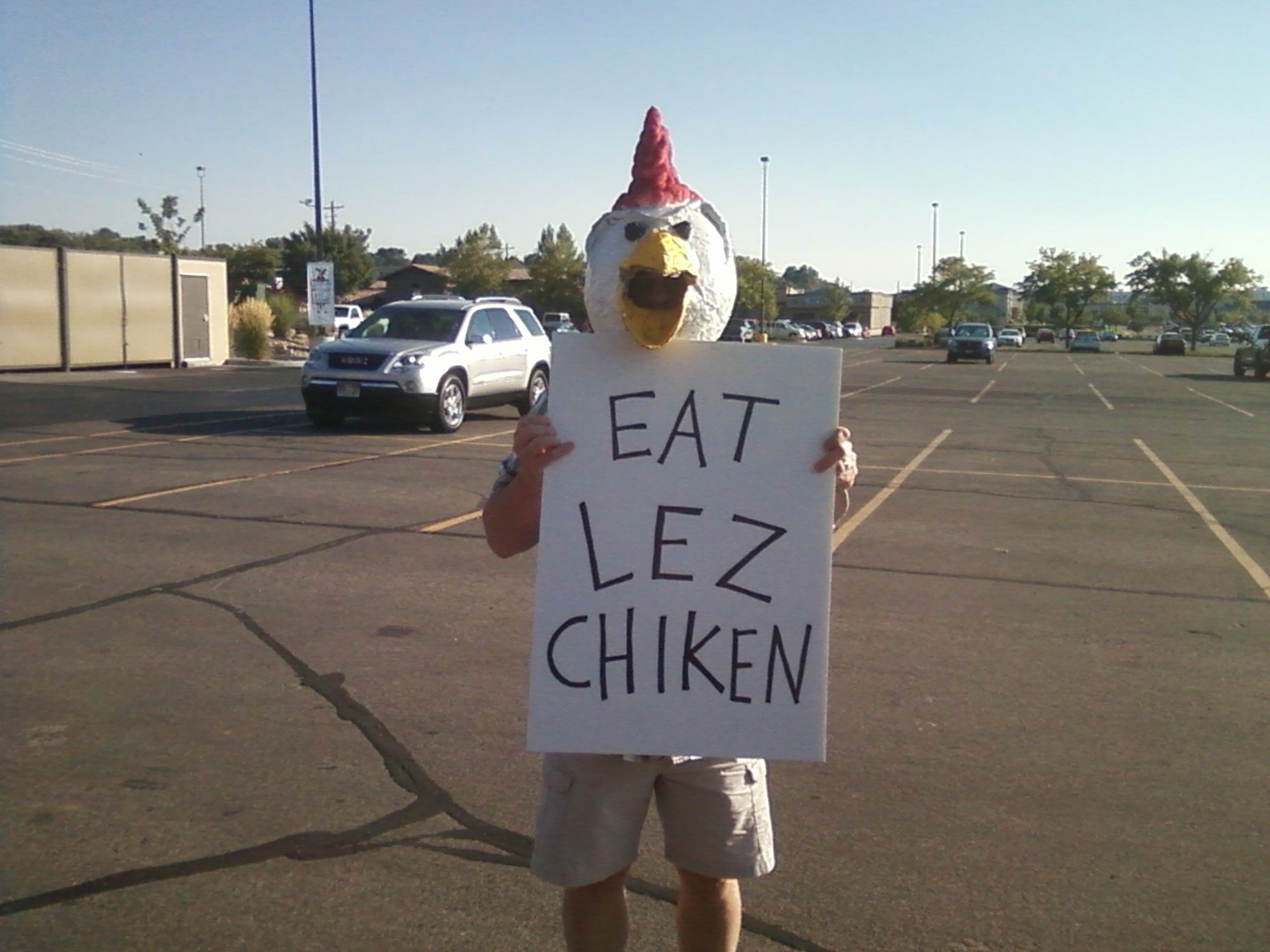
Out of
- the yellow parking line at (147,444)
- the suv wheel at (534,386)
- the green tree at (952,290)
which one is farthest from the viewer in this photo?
the green tree at (952,290)

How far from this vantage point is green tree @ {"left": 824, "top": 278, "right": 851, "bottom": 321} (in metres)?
116

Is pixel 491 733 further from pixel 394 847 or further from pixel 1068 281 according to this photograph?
pixel 1068 281

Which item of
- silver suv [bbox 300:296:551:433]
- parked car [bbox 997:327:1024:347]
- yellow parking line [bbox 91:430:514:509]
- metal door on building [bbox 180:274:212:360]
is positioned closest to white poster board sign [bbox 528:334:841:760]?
yellow parking line [bbox 91:430:514:509]

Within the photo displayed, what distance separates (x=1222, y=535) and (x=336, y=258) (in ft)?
228

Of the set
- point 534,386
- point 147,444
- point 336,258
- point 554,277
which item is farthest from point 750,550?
point 336,258

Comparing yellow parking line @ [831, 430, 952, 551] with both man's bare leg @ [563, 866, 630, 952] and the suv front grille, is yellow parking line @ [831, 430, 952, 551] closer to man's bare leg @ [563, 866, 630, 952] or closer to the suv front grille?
man's bare leg @ [563, 866, 630, 952]

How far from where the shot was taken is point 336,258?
239 feet

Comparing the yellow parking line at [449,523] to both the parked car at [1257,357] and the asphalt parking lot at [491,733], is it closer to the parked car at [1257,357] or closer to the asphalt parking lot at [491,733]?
the asphalt parking lot at [491,733]

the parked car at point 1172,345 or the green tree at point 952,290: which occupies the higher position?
the green tree at point 952,290

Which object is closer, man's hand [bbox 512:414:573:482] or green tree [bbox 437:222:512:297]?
man's hand [bbox 512:414:573:482]

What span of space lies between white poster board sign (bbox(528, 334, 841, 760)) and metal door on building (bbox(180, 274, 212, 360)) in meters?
29.6

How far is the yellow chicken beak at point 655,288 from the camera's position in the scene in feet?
7.86

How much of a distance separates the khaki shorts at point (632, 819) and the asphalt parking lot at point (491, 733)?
793 mm

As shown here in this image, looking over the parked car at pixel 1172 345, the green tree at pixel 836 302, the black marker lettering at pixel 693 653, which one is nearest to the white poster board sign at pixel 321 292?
the black marker lettering at pixel 693 653
